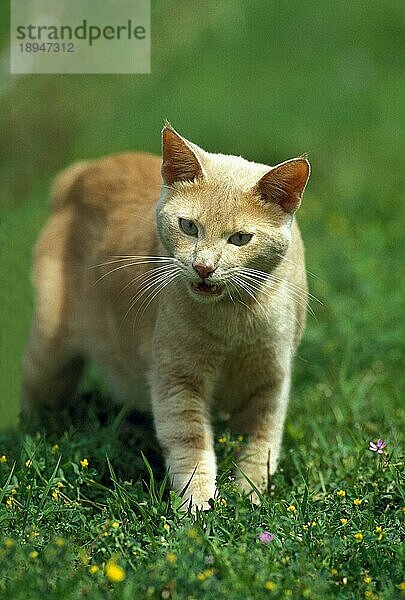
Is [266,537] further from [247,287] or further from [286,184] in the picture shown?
[286,184]

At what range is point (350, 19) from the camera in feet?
31.7

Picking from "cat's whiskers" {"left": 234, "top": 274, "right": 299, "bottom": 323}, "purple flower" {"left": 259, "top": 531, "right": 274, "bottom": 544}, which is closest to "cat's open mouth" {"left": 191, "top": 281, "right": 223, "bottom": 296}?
"cat's whiskers" {"left": 234, "top": 274, "right": 299, "bottom": 323}

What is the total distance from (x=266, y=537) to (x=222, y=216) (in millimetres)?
1084

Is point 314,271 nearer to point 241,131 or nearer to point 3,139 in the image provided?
point 241,131

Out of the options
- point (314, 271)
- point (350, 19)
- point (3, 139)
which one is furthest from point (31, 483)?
point (350, 19)

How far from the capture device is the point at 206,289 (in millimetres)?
3158

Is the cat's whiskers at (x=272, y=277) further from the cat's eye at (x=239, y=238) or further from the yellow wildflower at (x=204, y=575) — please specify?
the yellow wildflower at (x=204, y=575)

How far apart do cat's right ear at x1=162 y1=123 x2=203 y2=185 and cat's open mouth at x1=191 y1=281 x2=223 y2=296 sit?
1.30 feet

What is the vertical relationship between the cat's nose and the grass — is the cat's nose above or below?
above

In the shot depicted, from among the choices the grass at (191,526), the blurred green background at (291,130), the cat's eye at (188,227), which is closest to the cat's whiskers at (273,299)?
the cat's eye at (188,227)

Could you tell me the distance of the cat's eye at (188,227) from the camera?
3.18 metres

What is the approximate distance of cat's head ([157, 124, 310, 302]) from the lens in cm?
310

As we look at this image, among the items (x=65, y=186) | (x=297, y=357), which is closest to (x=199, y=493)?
(x=297, y=357)

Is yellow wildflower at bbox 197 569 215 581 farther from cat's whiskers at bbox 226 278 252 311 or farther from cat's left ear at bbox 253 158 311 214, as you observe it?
cat's left ear at bbox 253 158 311 214
